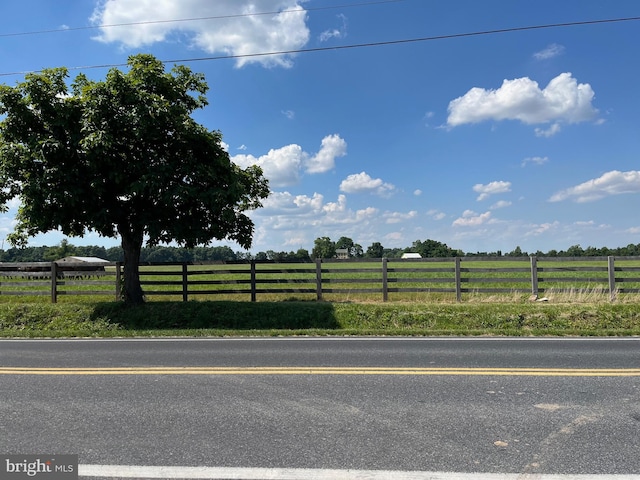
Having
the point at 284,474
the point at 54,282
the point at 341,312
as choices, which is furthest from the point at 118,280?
the point at 284,474

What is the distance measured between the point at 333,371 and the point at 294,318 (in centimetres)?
568

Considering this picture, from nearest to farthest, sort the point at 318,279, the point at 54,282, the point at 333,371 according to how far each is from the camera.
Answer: the point at 333,371
the point at 318,279
the point at 54,282


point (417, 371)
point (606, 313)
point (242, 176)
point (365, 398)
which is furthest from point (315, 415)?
point (242, 176)

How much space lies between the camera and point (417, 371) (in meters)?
5.87

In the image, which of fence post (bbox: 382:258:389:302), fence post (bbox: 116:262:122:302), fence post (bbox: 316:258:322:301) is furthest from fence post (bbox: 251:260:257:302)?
fence post (bbox: 116:262:122:302)

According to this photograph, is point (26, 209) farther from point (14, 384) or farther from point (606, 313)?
point (606, 313)

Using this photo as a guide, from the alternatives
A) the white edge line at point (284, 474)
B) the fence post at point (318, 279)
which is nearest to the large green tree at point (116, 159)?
the fence post at point (318, 279)

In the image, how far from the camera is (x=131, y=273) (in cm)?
1296

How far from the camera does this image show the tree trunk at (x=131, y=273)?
1277cm

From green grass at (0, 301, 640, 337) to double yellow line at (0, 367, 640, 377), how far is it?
139 inches

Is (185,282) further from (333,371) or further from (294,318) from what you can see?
(333,371)

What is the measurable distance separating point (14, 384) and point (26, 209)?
22.7 ft

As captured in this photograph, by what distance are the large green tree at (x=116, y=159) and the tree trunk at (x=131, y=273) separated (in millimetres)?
501

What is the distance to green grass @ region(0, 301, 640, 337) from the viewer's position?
10375 mm
